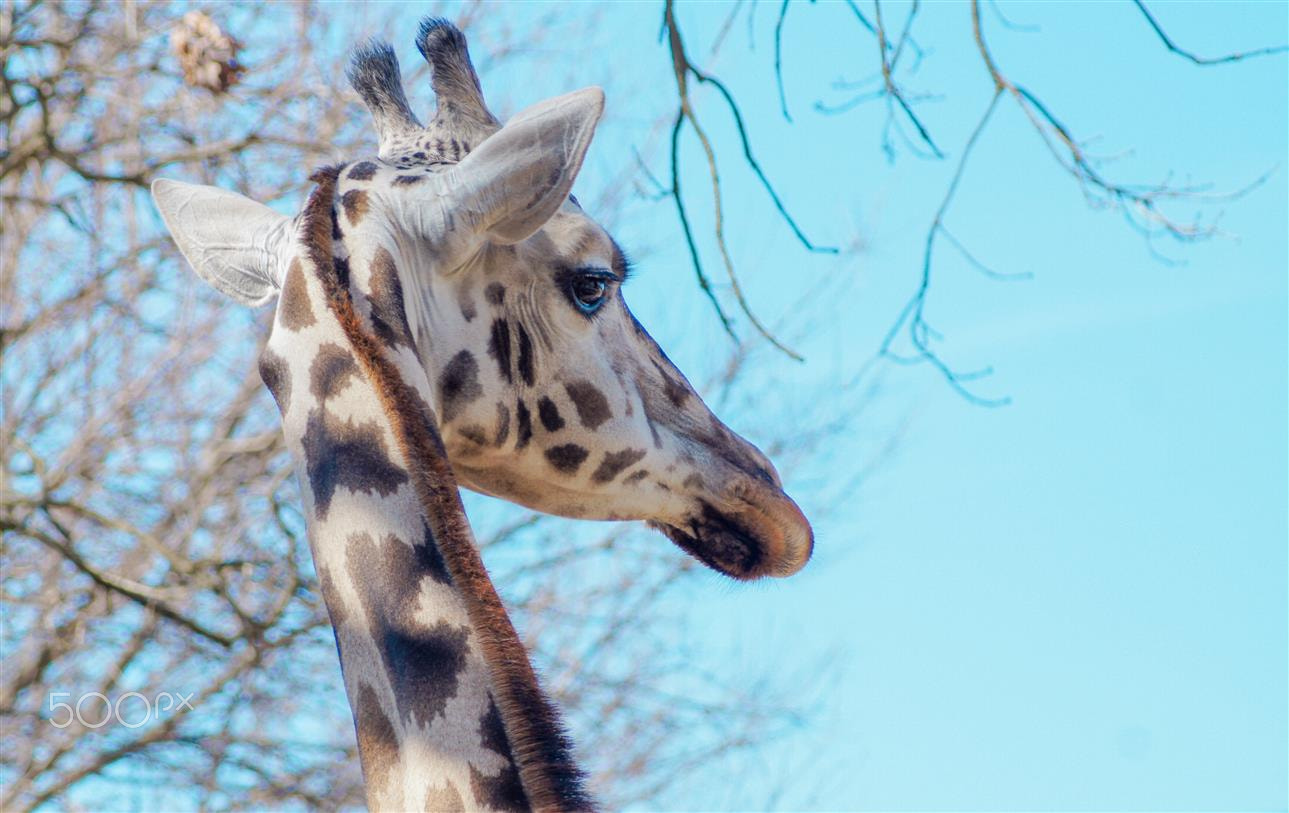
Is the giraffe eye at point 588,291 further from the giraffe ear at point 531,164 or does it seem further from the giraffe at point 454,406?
the giraffe ear at point 531,164

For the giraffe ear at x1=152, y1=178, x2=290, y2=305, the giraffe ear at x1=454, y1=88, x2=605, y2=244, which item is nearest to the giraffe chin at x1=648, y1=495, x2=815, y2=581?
the giraffe ear at x1=454, y1=88, x2=605, y2=244

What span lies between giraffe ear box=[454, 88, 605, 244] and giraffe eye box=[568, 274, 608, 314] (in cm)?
22

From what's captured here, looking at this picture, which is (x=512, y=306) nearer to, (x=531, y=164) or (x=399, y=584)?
(x=531, y=164)

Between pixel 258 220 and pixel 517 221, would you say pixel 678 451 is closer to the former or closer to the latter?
pixel 517 221

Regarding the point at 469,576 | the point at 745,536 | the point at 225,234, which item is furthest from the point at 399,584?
the point at 225,234

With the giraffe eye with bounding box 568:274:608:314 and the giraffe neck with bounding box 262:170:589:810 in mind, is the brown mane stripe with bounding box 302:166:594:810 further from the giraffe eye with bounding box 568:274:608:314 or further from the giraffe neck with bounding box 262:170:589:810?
the giraffe eye with bounding box 568:274:608:314

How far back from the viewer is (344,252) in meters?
2.42

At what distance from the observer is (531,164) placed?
95.7 inches

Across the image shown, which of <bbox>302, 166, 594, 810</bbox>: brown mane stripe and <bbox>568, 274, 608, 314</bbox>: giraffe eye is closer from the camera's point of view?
<bbox>302, 166, 594, 810</bbox>: brown mane stripe

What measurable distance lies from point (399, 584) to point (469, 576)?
98mm

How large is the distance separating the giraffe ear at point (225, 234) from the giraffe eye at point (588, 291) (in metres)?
0.54

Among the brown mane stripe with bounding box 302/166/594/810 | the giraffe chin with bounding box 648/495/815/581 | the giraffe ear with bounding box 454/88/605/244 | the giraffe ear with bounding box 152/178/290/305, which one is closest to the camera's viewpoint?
the brown mane stripe with bounding box 302/166/594/810

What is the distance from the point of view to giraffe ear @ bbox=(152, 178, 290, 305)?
111 inches

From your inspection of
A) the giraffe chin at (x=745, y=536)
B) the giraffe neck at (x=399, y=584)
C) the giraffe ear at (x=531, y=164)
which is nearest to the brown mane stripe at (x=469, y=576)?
the giraffe neck at (x=399, y=584)
